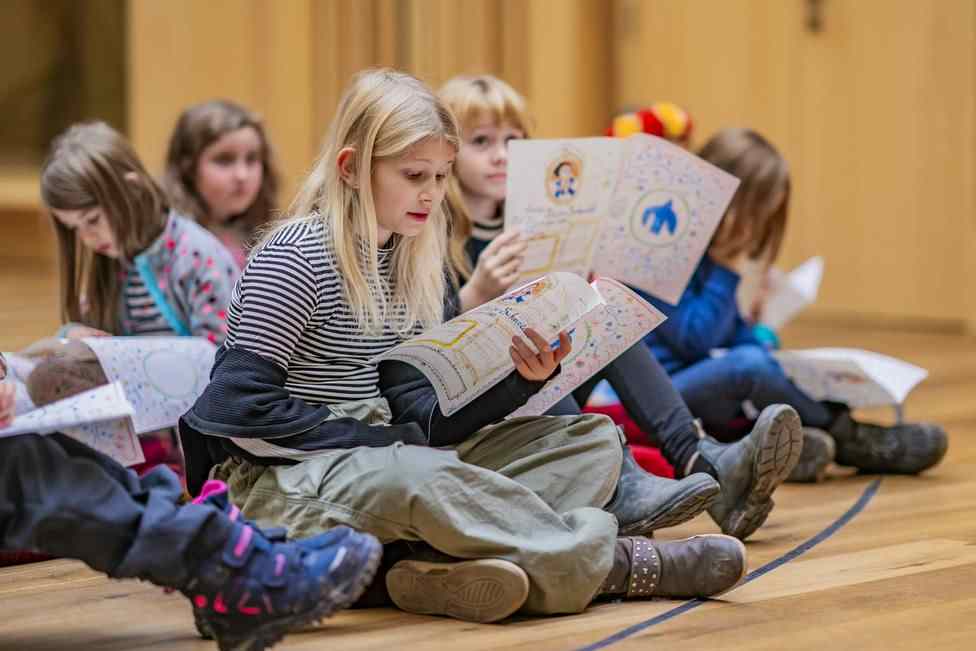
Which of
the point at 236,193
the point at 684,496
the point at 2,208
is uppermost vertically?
the point at 236,193

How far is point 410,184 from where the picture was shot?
5.10 feet

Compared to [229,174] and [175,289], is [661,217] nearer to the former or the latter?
[175,289]

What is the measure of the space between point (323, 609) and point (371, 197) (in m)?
0.50

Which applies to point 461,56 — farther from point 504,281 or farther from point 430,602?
point 430,602

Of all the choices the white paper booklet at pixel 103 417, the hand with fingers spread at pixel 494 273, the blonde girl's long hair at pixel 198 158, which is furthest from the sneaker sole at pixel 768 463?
the blonde girl's long hair at pixel 198 158

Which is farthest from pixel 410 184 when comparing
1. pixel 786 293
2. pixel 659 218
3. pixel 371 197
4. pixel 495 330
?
pixel 786 293

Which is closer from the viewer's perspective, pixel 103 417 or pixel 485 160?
pixel 103 417

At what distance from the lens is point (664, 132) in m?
2.45

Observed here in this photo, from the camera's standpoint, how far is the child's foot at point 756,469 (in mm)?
1704

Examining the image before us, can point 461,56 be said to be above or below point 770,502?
above

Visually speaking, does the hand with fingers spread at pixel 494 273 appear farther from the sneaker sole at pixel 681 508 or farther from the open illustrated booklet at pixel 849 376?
the open illustrated booklet at pixel 849 376

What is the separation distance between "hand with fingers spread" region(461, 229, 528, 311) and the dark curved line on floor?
46 centimetres

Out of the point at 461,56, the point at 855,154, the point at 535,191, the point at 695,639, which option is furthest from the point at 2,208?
the point at 695,639

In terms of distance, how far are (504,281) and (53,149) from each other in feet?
2.74
